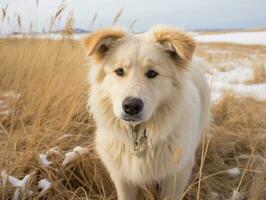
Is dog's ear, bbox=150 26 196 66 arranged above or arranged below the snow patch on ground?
above

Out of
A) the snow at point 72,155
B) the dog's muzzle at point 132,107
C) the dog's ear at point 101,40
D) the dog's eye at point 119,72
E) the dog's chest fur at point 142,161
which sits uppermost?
the dog's ear at point 101,40

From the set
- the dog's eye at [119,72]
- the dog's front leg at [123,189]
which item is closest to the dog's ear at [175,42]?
the dog's eye at [119,72]

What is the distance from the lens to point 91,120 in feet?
12.5

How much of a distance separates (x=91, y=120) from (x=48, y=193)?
135 centimetres

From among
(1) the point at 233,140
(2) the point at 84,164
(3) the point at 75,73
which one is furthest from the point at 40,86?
(1) the point at 233,140

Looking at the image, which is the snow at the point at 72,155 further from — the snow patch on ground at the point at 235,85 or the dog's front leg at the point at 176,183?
the snow patch on ground at the point at 235,85

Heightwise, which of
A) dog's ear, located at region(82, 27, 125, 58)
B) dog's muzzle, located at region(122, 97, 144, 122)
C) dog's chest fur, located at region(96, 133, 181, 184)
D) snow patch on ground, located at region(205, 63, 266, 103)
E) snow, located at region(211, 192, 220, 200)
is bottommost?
snow patch on ground, located at region(205, 63, 266, 103)

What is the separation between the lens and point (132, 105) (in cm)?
210

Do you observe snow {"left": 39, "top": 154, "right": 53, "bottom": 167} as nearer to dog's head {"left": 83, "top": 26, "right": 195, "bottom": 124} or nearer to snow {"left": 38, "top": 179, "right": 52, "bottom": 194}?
snow {"left": 38, "top": 179, "right": 52, "bottom": 194}

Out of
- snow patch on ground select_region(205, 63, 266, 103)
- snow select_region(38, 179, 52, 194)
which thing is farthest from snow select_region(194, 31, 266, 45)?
snow select_region(38, 179, 52, 194)

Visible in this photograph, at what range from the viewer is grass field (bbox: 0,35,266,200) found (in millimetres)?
2584

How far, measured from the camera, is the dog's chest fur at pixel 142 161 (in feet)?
8.00

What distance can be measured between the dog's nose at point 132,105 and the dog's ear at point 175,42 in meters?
0.49

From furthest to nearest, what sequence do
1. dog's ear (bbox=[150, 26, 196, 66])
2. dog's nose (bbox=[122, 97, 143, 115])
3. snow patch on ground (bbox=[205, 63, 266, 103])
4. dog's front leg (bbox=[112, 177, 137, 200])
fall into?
snow patch on ground (bbox=[205, 63, 266, 103]) → dog's front leg (bbox=[112, 177, 137, 200]) → dog's ear (bbox=[150, 26, 196, 66]) → dog's nose (bbox=[122, 97, 143, 115])
